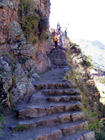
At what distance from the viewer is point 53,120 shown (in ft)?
16.1

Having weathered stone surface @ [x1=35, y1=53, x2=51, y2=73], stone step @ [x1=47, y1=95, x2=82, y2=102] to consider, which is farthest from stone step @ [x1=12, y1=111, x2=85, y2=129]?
weathered stone surface @ [x1=35, y1=53, x2=51, y2=73]

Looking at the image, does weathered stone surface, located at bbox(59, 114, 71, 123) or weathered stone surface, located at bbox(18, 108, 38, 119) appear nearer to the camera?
weathered stone surface, located at bbox(18, 108, 38, 119)

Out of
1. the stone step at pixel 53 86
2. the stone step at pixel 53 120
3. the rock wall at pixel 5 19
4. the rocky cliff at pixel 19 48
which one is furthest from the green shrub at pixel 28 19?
the stone step at pixel 53 120

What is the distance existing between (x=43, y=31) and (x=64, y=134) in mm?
6909

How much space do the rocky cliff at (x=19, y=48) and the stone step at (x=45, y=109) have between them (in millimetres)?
646

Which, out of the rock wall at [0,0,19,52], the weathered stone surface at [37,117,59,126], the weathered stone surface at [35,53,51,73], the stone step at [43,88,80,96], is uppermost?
the rock wall at [0,0,19,52]

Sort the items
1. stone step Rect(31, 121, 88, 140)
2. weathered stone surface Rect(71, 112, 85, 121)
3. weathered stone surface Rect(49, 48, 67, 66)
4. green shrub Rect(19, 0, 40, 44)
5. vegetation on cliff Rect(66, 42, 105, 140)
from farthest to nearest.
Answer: weathered stone surface Rect(49, 48, 67, 66) → vegetation on cliff Rect(66, 42, 105, 140) → green shrub Rect(19, 0, 40, 44) → weathered stone surface Rect(71, 112, 85, 121) → stone step Rect(31, 121, 88, 140)

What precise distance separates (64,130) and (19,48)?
4241mm

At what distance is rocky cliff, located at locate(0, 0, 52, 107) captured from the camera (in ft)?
18.1

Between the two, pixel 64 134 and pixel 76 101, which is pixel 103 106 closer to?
pixel 76 101

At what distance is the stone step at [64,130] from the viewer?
428cm

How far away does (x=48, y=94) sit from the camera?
249 inches

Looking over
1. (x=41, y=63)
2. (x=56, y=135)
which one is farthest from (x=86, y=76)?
(x=56, y=135)

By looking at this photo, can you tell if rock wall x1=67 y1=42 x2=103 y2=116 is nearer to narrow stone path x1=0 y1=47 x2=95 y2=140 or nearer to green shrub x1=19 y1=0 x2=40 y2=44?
green shrub x1=19 y1=0 x2=40 y2=44
